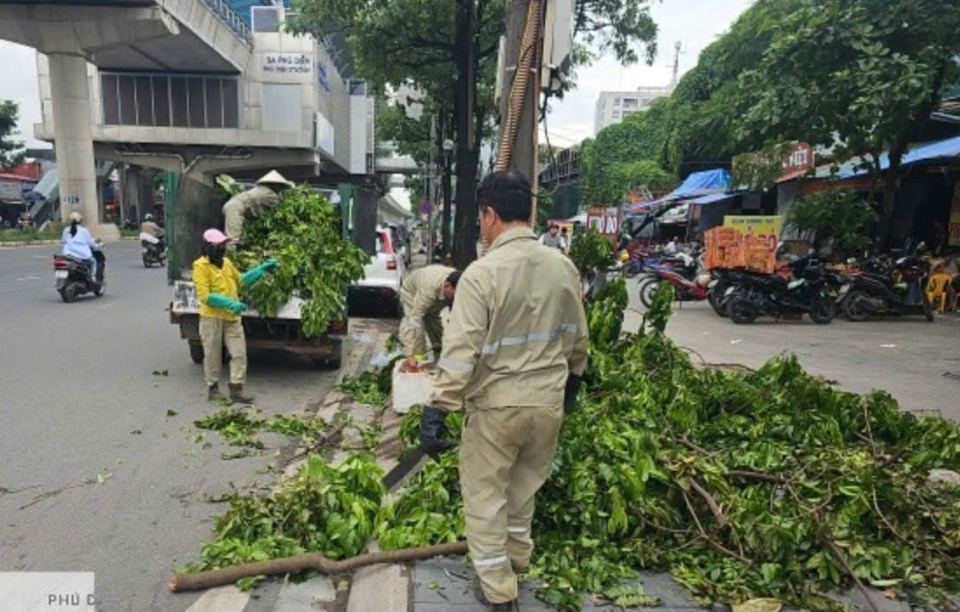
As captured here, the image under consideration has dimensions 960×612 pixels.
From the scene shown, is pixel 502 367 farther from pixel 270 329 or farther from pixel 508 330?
pixel 270 329

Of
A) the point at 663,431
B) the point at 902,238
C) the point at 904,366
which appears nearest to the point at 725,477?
the point at 663,431

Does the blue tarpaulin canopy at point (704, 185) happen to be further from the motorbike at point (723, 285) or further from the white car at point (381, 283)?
the white car at point (381, 283)

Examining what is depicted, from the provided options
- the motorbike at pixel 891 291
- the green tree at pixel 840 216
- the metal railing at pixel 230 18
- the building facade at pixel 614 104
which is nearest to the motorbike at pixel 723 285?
the motorbike at pixel 891 291

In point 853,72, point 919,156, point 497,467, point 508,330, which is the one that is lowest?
point 497,467

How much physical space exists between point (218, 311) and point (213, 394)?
0.81 meters

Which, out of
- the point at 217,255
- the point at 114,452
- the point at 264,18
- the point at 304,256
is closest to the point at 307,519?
the point at 114,452

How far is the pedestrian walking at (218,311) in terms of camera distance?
5805 millimetres

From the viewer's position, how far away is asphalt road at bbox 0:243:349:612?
3.32m

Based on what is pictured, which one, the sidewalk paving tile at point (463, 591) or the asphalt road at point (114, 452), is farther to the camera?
the asphalt road at point (114, 452)

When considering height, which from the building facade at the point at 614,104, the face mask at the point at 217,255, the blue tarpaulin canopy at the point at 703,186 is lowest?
the face mask at the point at 217,255

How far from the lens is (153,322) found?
9930 millimetres

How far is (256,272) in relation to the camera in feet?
20.8

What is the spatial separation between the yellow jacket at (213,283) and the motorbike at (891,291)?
9.96 metres

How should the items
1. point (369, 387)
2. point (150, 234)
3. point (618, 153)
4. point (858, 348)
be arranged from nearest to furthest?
point (369, 387), point (858, 348), point (150, 234), point (618, 153)
